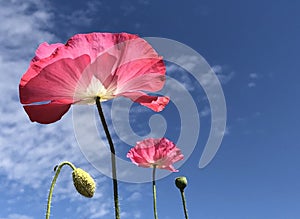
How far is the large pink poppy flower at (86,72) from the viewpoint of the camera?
1068 millimetres

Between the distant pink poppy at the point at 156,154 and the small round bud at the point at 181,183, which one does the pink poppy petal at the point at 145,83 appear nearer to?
the small round bud at the point at 181,183

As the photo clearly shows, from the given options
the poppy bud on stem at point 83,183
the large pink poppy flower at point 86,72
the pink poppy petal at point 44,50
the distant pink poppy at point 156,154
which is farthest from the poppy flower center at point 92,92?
the distant pink poppy at point 156,154

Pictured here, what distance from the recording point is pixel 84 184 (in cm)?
126

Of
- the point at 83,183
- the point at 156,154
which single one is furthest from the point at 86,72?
the point at 156,154

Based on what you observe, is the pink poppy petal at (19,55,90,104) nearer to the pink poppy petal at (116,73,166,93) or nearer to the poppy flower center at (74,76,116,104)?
the poppy flower center at (74,76,116,104)

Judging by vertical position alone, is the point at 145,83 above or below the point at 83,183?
above

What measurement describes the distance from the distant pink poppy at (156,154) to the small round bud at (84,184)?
214cm

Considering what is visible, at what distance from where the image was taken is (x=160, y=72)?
1.18 m

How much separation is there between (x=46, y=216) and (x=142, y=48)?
0.56 m

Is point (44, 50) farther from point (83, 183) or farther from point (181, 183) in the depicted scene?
point (181, 183)

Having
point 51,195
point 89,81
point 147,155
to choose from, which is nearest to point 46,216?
point 51,195

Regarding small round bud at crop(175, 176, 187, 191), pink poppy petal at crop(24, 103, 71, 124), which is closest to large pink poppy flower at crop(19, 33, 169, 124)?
pink poppy petal at crop(24, 103, 71, 124)

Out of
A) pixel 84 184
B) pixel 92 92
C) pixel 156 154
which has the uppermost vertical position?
pixel 156 154

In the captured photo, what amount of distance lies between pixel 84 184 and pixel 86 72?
347 millimetres
